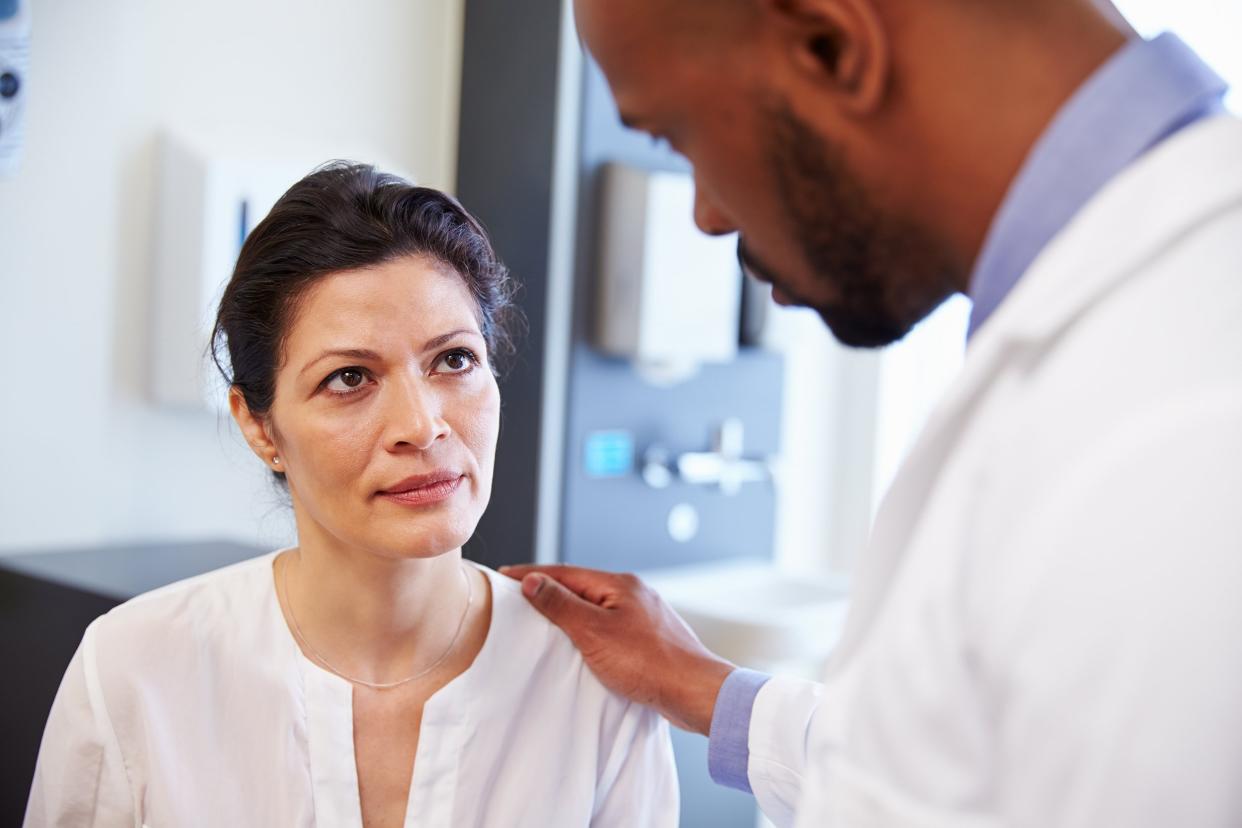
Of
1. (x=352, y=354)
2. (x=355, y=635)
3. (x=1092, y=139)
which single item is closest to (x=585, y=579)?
(x=355, y=635)

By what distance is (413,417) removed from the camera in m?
1.32

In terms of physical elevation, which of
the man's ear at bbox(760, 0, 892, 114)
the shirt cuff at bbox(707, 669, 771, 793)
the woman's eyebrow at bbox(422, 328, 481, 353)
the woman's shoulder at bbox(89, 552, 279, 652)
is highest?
the man's ear at bbox(760, 0, 892, 114)

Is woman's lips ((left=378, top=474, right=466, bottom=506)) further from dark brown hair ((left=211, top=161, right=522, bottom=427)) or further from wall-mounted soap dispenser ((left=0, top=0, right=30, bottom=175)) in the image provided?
wall-mounted soap dispenser ((left=0, top=0, right=30, bottom=175))

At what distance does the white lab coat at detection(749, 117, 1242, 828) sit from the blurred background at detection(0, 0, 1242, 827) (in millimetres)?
1336

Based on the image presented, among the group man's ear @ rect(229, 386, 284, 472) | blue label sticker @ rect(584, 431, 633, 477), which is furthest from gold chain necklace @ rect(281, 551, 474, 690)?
blue label sticker @ rect(584, 431, 633, 477)

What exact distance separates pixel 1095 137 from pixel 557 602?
98cm

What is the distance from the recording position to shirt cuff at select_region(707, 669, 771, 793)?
131cm

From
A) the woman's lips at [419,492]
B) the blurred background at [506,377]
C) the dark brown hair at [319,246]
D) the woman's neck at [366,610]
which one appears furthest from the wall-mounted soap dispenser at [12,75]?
the woman's lips at [419,492]

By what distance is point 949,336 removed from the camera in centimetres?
336

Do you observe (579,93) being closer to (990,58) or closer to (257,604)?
(257,604)

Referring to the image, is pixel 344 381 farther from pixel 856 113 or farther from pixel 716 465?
pixel 716 465

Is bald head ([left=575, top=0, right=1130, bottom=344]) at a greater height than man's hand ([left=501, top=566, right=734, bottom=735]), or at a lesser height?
greater

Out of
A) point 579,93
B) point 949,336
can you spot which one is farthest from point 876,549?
point 949,336

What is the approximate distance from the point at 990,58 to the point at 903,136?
0.06m
